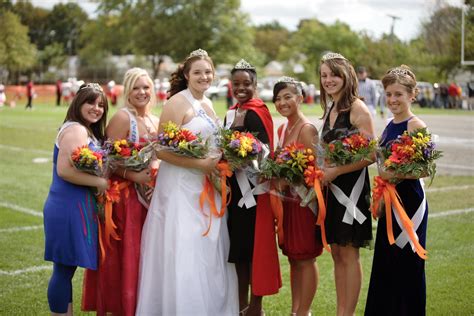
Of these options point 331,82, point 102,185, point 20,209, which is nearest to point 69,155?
point 102,185

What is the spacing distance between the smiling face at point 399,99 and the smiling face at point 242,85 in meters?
1.13

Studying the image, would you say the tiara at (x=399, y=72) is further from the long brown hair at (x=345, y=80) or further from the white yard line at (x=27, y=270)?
the white yard line at (x=27, y=270)

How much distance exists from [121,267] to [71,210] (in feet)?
2.32

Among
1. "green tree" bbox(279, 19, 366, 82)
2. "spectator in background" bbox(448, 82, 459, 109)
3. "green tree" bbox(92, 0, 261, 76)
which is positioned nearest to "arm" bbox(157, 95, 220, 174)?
"spectator in background" bbox(448, 82, 459, 109)

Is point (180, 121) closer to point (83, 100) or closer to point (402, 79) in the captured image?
point (83, 100)

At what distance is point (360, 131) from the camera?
5.02 m

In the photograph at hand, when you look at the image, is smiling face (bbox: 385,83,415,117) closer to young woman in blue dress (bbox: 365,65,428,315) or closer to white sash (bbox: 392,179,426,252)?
young woman in blue dress (bbox: 365,65,428,315)

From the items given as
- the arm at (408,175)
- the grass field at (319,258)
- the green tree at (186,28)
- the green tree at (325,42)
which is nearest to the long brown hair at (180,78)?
the arm at (408,175)

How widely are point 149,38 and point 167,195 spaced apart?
69929 millimetres

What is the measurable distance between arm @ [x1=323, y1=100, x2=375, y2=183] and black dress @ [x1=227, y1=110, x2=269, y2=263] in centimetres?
A: 63

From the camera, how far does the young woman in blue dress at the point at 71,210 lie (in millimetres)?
4988

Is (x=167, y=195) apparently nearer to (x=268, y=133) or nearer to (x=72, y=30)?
(x=268, y=133)

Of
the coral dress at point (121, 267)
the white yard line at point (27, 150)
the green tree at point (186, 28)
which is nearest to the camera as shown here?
the coral dress at point (121, 267)

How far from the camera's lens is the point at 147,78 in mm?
5617
